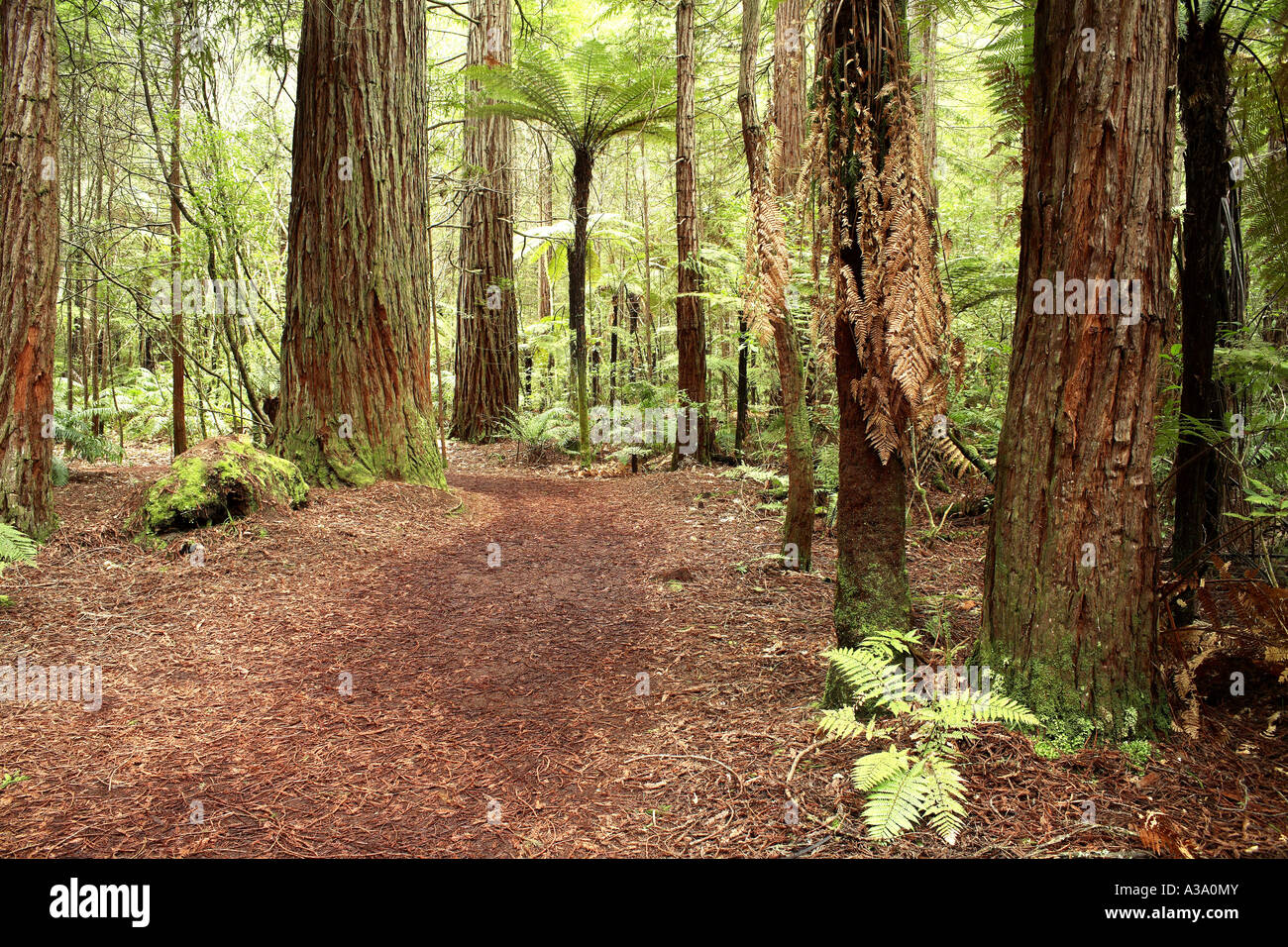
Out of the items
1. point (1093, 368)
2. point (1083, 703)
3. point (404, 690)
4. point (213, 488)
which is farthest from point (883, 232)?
point (213, 488)

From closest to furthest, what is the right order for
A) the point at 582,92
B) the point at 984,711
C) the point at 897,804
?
1. the point at 897,804
2. the point at 984,711
3. the point at 582,92

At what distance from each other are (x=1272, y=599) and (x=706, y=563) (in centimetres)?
330

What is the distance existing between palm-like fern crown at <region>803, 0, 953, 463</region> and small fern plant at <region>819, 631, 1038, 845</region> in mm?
836

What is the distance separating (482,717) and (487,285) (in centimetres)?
959

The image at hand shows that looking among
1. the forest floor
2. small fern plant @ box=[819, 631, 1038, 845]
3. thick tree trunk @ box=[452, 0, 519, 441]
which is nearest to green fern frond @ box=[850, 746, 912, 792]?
small fern plant @ box=[819, 631, 1038, 845]

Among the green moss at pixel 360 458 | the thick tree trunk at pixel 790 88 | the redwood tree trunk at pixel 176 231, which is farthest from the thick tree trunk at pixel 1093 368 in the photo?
the redwood tree trunk at pixel 176 231

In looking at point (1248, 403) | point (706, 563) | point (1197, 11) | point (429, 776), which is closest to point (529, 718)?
point (429, 776)

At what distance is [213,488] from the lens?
509 cm

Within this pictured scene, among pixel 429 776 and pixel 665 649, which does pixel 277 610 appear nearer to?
pixel 429 776

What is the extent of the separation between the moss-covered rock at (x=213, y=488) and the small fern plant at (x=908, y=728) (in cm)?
449

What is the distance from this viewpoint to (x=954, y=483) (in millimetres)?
6828

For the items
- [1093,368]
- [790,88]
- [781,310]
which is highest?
[790,88]

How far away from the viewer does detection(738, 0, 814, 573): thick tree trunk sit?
10.8 ft

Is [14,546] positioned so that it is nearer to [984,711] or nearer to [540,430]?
[984,711]
